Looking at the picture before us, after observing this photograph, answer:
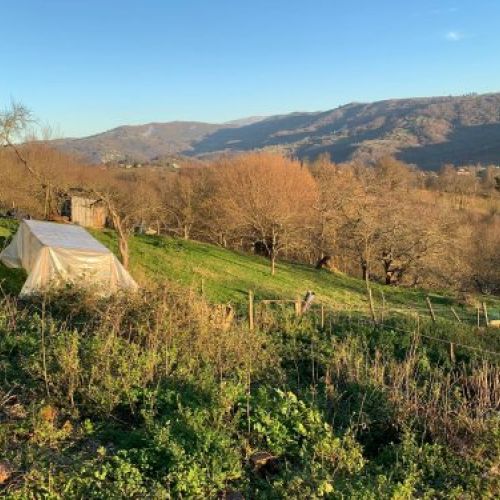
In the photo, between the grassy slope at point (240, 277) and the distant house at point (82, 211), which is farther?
the distant house at point (82, 211)

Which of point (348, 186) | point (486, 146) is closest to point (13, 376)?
point (348, 186)

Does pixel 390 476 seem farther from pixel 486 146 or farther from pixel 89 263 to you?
pixel 486 146

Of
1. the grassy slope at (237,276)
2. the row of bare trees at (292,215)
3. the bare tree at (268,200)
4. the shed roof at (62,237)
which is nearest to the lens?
the shed roof at (62,237)

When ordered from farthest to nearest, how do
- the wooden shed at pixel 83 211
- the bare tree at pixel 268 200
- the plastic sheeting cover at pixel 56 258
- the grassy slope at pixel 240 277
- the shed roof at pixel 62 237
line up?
the wooden shed at pixel 83 211 → the bare tree at pixel 268 200 → the grassy slope at pixel 240 277 → the shed roof at pixel 62 237 → the plastic sheeting cover at pixel 56 258

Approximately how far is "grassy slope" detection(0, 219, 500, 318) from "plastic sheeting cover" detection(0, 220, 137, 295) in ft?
8.74

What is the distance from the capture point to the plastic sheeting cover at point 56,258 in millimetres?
16391

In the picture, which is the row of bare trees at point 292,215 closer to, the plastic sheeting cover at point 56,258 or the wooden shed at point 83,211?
the wooden shed at point 83,211

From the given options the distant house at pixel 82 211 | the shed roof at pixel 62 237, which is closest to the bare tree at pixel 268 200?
the distant house at pixel 82 211

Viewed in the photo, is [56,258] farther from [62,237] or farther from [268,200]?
[268,200]

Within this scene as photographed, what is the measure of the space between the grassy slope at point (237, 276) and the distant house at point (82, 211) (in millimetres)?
8580

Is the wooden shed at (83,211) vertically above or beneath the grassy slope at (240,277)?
above

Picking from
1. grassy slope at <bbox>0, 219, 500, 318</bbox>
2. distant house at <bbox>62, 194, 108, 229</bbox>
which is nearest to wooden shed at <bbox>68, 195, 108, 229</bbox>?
distant house at <bbox>62, 194, 108, 229</bbox>

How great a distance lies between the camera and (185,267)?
25.3 m

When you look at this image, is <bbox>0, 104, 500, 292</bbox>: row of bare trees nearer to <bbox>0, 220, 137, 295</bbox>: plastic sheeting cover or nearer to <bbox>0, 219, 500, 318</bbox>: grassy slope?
<bbox>0, 219, 500, 318</bbox>: grassy slope
